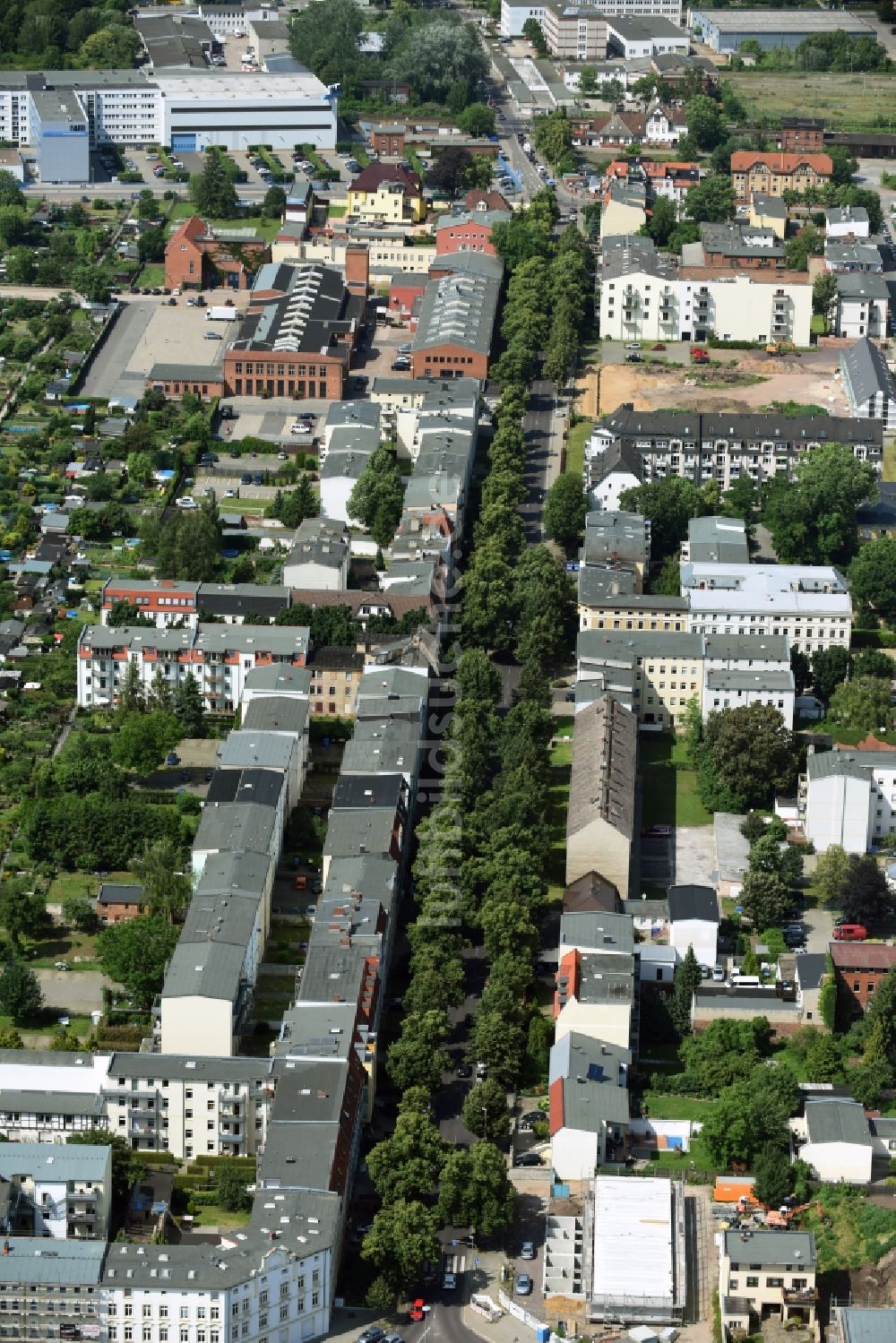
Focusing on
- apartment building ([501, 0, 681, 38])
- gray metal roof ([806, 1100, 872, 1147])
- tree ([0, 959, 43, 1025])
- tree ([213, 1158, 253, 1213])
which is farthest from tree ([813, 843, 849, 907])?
apartment building ([501, 0, 681, 38])

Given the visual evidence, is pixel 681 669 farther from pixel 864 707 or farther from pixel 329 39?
pixel 329 39

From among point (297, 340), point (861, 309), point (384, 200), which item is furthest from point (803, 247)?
point (297, 340)

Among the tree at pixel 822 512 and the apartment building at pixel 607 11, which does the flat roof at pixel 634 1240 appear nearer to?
the tree at pixel 822 512

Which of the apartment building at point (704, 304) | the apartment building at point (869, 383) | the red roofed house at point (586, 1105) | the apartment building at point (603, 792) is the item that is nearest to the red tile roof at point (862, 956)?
the apartment building at point (603, 792)

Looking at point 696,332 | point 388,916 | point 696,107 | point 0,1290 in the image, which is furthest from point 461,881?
point 696,107

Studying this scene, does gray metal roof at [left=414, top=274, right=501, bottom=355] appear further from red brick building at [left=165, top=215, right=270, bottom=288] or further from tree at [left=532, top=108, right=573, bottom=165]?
tree at [left=532, top=108, right=573, bottom=165]

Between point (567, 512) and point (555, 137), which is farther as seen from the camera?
point (555, 137)
